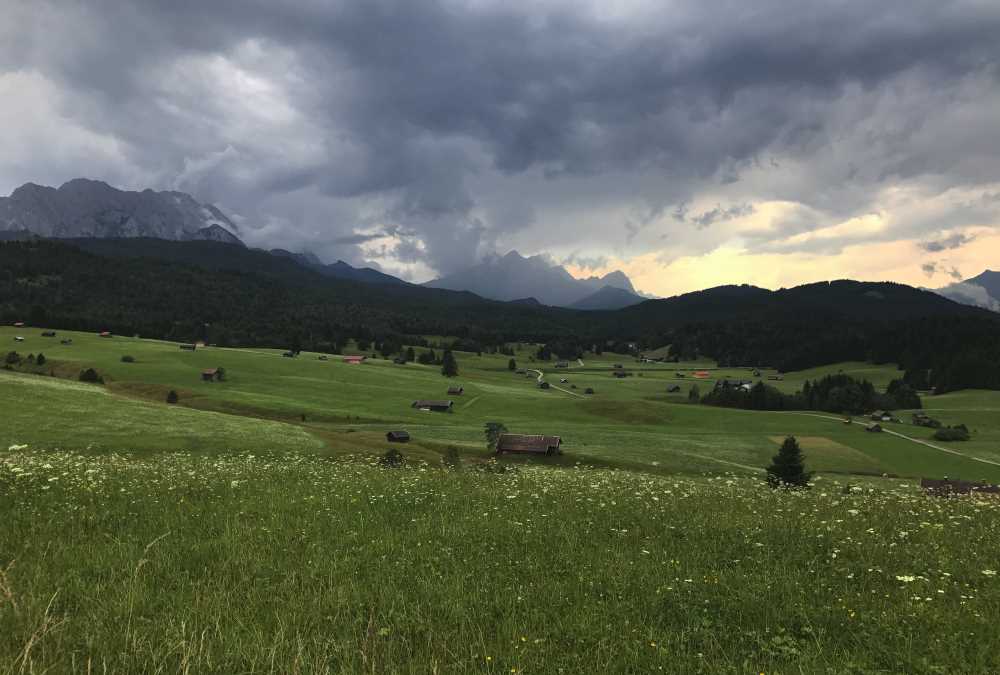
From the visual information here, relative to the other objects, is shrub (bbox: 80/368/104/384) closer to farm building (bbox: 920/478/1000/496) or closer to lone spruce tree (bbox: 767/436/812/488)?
lone spruce tree (bbox: 767/436/812/488)

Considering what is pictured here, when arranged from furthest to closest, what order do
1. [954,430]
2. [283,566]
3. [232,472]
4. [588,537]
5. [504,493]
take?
[954,430] → [232,472] → [504,493] → [588,537] → [283,566]

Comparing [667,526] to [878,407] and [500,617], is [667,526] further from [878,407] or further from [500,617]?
[878,407]

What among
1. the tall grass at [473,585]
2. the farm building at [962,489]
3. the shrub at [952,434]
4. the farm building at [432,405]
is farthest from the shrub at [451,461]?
the shrub at [952,434]

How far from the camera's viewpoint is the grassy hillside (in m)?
53.0

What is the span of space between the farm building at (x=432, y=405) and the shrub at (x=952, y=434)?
3980 inches

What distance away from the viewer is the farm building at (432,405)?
114750 millimetres

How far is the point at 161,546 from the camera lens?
336 inches

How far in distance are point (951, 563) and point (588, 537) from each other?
591 cm

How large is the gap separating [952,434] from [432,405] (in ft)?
348

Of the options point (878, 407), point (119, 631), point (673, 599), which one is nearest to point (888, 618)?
point (673, 599)

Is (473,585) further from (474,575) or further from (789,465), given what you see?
(789,465)

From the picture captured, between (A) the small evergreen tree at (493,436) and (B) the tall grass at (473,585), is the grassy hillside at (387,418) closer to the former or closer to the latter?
(A) the small evergreen tree at (493,436)

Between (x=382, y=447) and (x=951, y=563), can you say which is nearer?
(x=951, y=563)

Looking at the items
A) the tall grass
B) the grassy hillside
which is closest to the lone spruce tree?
the grassy hillside
